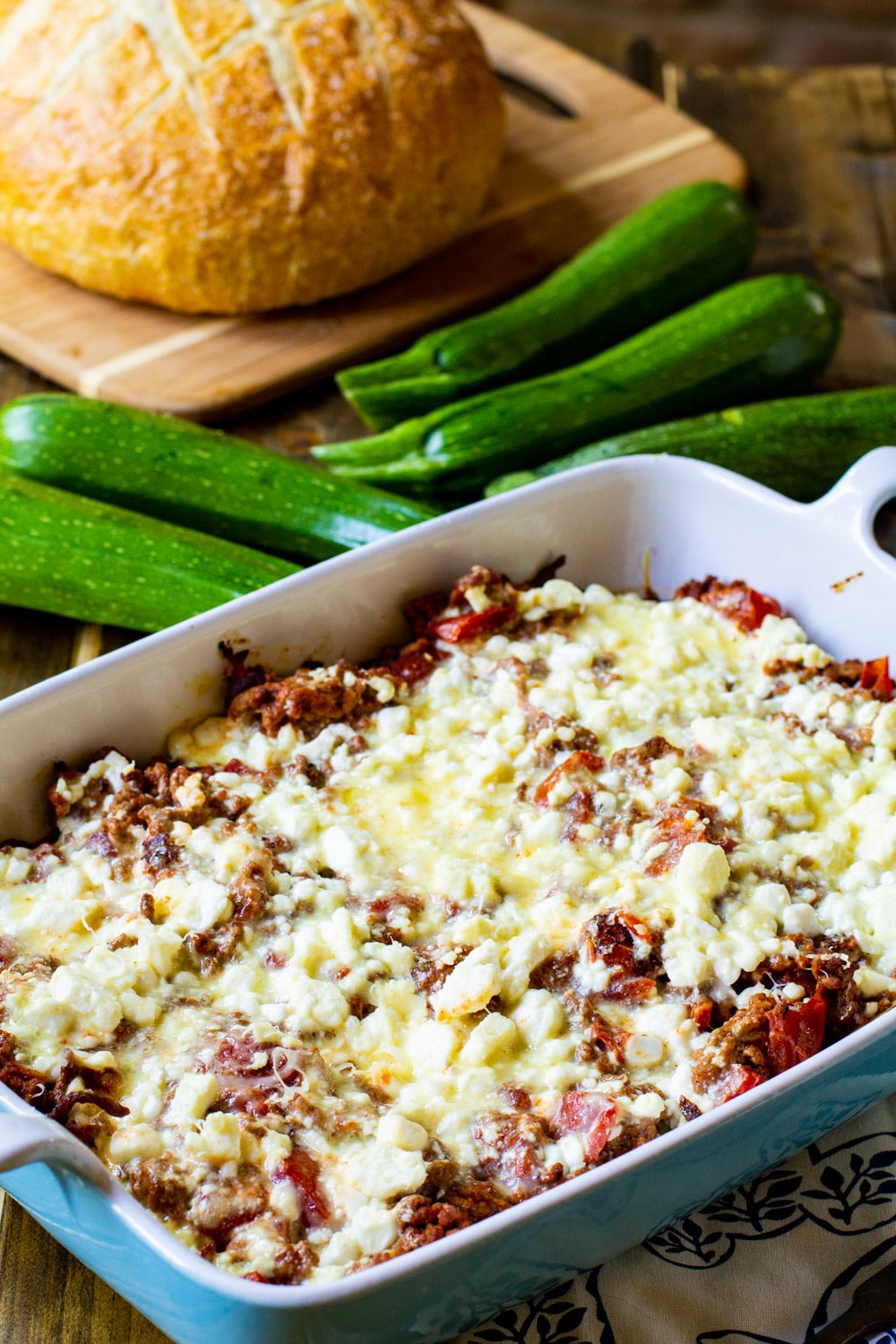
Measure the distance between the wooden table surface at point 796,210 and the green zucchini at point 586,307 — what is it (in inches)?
9.7

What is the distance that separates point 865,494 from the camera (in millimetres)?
2500

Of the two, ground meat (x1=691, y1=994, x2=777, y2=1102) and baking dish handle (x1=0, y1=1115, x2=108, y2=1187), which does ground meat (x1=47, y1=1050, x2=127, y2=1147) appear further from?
ground meat (x1=691, y1=994, x2=777, y2=1102)

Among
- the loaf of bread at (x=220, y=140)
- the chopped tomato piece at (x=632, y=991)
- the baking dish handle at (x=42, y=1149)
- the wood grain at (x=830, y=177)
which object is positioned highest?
the loaf of bread at (x=220, y=140)

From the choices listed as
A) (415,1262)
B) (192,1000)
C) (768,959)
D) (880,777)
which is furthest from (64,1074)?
(880,777)

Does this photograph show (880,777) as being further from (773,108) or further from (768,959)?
(773,108)

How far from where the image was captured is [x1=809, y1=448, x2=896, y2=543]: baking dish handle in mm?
2498

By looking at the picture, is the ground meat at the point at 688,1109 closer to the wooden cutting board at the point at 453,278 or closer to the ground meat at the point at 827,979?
the ground meat at the point at 827,979

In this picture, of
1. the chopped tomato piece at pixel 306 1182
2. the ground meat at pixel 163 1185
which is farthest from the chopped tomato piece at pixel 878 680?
the ground meat at pixel 163 1185

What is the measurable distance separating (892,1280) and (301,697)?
1.20 metres

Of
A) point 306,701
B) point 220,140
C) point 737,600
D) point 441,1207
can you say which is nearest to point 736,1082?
point 441,1207

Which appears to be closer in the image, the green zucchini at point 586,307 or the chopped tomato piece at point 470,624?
the chopped tomato piece at point 470,624

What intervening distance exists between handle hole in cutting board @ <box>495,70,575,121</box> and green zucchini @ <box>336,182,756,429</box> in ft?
2.71

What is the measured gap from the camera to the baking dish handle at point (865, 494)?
2.50m

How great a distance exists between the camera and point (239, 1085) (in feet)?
5.83
